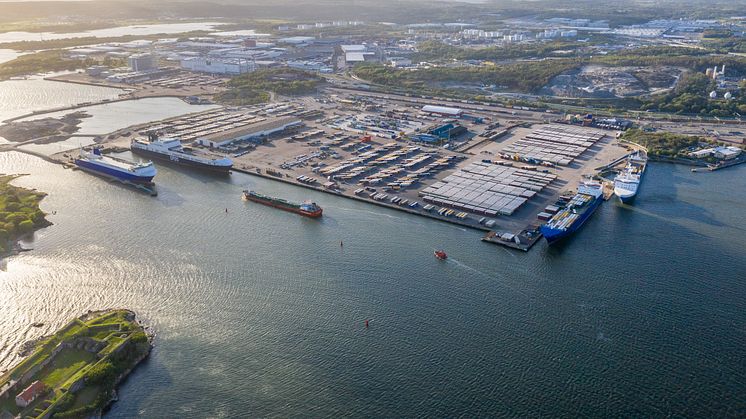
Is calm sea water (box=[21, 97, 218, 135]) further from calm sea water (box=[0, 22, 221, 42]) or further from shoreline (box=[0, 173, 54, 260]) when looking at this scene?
calm sea water (box=[0, 22, 221, 42])

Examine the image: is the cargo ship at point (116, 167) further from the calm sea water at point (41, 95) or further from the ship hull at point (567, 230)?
the ship hull at point (567, 230)

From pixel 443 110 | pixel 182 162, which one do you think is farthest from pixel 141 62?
pixel 443 110

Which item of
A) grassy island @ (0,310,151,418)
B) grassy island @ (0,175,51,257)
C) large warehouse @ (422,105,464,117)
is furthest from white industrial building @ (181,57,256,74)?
grassy island @ (0,310,151,418)

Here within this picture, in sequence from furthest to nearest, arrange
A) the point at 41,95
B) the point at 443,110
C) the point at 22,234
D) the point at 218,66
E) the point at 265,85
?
the point at 218,66 → the point at 265,85 → the point at 41,95 → the point at 443,110 → the point at 22,234

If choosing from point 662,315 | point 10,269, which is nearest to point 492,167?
point 662,315

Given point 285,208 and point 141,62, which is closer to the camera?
point 285,208

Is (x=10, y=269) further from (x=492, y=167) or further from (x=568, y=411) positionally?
(x=492, y=167)

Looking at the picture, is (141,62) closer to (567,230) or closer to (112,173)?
Answer: (112,173)

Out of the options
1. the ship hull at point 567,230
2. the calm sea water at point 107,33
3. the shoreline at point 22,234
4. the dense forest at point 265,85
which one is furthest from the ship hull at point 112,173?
the calm sea water at point 107,33
